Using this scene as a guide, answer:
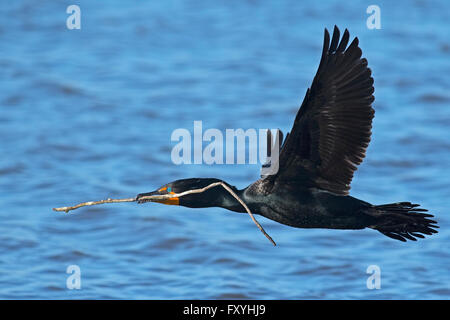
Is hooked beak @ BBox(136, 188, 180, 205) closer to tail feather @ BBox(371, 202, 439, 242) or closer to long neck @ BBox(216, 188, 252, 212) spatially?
long neck @ BBox(216, 188, 252, 212)

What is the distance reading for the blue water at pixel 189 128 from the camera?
911cm

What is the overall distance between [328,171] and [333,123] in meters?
0.33

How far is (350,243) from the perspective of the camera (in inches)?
381

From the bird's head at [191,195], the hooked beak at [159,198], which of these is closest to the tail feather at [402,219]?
the bird's head at [191,195]

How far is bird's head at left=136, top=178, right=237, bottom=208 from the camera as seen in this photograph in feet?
19.7

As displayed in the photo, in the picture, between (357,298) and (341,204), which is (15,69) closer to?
(357,298)

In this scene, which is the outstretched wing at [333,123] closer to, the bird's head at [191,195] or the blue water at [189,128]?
the bird's head at [191,195]

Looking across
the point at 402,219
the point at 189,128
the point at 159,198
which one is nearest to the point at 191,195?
the point at 159,198

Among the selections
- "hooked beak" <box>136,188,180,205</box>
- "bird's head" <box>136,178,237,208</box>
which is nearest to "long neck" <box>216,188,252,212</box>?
"bird's head" <box>136,178,237,208</box>

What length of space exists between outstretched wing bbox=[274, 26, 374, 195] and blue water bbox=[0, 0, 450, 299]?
2889mm

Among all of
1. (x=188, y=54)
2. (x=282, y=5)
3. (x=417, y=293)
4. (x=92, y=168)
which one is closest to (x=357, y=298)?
(x=417, y=293)

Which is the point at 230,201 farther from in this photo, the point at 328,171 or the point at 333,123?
the point at 333,123

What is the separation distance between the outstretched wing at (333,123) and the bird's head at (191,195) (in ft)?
1.34
